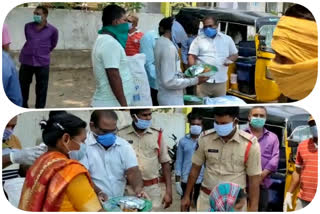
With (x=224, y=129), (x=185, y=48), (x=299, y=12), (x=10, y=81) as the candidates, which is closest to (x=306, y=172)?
(x=224, y=129)

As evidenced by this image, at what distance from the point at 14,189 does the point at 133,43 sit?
1.00 m

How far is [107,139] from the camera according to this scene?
2932 mm

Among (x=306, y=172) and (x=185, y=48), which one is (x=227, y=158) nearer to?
(x=306, y=172)

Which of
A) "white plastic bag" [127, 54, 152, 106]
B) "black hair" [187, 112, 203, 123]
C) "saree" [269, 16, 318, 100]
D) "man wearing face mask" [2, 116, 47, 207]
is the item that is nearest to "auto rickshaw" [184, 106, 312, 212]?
"black hair" [187, 112, 203, 123]

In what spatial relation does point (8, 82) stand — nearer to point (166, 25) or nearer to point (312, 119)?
point (166, 25)

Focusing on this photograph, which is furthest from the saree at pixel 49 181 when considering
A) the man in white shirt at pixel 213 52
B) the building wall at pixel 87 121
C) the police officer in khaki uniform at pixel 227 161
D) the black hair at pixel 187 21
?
the black hair at pixel 187 21

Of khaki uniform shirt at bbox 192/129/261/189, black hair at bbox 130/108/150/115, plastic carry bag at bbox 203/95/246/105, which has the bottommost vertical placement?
khaki uniform shirt at bbox 192/129/261/189

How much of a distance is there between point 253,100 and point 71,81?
1013mm

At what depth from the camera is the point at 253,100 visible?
3.05 meters

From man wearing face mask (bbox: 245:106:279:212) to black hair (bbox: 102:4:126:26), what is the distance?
0.87m

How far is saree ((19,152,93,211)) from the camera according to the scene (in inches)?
105

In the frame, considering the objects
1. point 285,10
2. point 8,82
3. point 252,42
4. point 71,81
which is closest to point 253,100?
point 252,42

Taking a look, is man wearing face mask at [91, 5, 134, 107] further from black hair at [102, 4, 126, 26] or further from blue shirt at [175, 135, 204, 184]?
blue shirt at [175, 135, 204, 184]

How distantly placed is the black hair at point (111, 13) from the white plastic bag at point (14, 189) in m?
0.95
